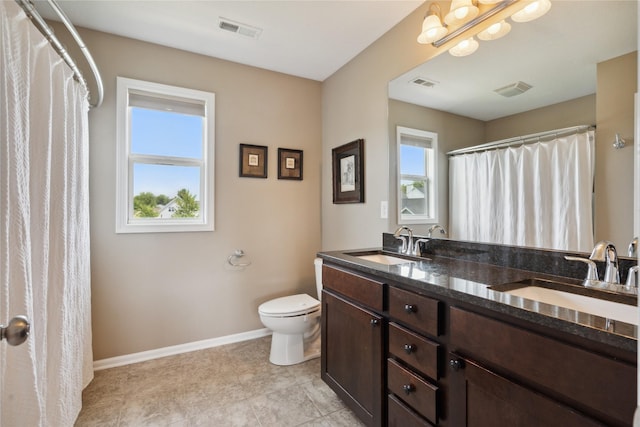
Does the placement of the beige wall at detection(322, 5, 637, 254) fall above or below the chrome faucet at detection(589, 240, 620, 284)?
above

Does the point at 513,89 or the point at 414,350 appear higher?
the point at 513,89

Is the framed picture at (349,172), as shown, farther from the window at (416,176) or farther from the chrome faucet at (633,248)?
the chrome faucet at (633,248)

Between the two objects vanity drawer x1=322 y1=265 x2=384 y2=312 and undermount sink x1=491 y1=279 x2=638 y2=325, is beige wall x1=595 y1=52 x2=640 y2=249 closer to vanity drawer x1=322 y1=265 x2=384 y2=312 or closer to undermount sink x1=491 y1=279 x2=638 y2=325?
undermount sink x1=491 y1=279 x2=638 y2=325

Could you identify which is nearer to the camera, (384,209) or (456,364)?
(456,364)

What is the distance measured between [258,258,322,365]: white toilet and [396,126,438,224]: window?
39.0 inches

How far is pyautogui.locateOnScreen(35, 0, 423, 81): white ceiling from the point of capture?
188cm

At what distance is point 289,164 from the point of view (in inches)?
112

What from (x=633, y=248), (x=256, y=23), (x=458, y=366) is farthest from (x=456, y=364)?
(x=256, y=23)

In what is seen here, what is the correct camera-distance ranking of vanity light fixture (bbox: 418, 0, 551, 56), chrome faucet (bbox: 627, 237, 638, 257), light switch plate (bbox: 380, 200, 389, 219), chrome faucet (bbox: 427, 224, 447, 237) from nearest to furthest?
chrome faucet (bbox: 627, 237, 638, 257) < vanity light fixture (bbox: 418, 0, 551, 56) < chrome faucet (bbox: 427, 224, 447, 237) < light switch plate (bbox: 380, 200, 389, 219)

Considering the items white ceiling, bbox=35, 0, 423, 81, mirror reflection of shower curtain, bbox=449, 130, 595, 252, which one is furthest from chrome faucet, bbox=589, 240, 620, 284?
white ceiling, bbox=35, 0, 423, 81

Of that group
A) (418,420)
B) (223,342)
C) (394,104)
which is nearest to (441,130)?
(394,104)

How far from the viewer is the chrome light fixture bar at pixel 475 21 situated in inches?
55.1

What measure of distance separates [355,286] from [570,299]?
87cm

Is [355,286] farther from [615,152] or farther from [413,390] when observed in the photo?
[615,152]
